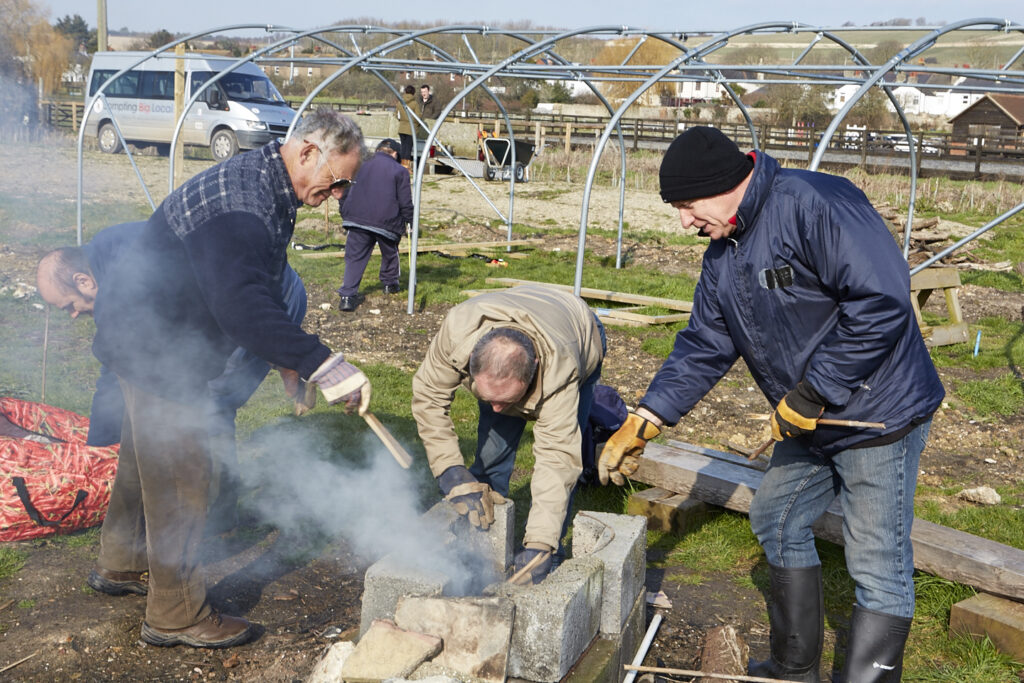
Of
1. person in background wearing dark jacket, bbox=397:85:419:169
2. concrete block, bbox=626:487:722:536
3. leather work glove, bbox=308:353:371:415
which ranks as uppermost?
person in background wearing dark jacket, bbox=397:85:419:169

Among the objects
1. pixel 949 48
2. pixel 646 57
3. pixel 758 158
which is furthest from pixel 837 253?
pixel 949 48

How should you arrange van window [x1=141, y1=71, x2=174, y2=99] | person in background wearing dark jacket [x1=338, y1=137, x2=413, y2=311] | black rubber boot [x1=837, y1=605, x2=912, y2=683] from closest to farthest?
black rubber boot [x1=837, y1=605, x2=912, y2=683] → person in background wearing dark jacket [x1=338, y1=137, x2=413, y2=311] → van window [x1=141, y1=71, x2=174, y2=99]

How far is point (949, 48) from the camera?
94812 mm

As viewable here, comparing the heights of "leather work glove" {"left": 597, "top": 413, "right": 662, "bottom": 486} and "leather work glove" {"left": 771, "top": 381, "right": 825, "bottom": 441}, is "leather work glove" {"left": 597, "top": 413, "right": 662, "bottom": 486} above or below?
below

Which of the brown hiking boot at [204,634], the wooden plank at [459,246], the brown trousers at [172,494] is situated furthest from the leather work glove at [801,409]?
the wooden plank at [459,246]

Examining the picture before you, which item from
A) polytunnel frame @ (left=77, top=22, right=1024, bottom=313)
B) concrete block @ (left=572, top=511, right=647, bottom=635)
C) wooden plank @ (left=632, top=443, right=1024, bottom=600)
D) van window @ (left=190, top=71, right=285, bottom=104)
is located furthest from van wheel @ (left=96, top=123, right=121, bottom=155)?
concrete block @ (left=572, top=511, right=647, bottom=635)

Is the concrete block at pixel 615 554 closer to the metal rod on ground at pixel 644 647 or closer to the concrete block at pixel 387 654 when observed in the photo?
the metal rod on ground at pixel 644 647

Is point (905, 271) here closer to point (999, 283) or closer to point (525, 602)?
point (525, 602)

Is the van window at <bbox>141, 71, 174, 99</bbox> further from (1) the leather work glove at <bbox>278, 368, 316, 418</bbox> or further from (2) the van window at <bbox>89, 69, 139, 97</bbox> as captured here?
(1) the leather work glove at <bbox>278, 368, 316, 418</bbox>

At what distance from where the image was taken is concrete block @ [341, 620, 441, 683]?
104 inches

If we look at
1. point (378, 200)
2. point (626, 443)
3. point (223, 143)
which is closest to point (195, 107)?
point (223, 143)

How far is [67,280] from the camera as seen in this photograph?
154 inches

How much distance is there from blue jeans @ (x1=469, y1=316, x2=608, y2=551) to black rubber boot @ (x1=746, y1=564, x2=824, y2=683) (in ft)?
3.12

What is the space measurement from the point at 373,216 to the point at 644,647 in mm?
6418
